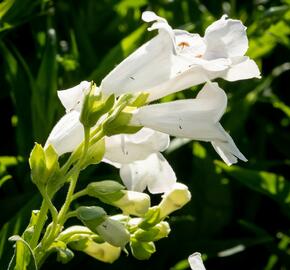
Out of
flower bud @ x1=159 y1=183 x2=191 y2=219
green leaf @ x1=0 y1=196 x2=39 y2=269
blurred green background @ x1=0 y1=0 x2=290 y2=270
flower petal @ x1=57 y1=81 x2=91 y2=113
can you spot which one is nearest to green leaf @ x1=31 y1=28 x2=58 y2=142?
blurred green background @ x1=0 y1=0 x2=290 y2=270

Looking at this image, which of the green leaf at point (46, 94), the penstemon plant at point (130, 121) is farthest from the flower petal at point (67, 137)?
the green leaf at point (46, 94)

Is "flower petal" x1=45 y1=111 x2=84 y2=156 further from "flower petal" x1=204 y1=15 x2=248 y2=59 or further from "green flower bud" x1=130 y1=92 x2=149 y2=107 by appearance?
"flower petal" x1=204 y1=15 x2=248 y2=59

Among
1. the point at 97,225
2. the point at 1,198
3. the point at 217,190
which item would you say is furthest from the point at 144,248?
Result: the point at 217,190

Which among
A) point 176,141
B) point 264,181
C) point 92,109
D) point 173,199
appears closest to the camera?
point 92,109

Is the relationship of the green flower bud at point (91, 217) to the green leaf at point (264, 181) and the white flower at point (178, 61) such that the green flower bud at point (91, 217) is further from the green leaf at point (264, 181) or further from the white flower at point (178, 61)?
the green leaf at point (264, 181)

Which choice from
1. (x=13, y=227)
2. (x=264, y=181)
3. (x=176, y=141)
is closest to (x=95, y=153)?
(x=13, y=227)

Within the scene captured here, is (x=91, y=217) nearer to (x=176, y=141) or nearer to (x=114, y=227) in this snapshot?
(x=114, y=227)

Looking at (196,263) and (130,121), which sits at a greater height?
(130,121)

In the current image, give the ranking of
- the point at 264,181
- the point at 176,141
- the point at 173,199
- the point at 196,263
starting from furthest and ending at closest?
the point at 176,141
the point at 264,181
the point at 173,199
the point at 196,263
